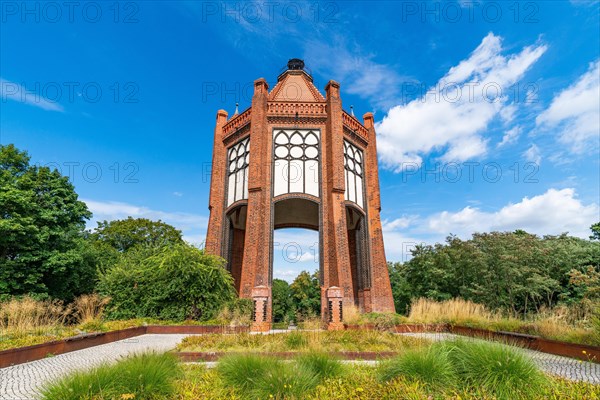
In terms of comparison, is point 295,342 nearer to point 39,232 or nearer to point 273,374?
point 273,374

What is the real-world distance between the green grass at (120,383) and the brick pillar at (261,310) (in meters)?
8.92

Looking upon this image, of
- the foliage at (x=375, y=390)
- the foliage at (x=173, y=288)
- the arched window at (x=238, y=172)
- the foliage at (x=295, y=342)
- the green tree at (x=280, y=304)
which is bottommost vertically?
the green tree at (x=280, y=304)

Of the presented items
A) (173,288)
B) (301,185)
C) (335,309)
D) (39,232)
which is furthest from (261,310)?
(39,232)

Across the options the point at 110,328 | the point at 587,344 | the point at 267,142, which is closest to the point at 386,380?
the point at 587,344

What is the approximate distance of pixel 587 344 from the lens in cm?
678

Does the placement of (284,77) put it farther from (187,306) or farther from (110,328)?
(110,328)

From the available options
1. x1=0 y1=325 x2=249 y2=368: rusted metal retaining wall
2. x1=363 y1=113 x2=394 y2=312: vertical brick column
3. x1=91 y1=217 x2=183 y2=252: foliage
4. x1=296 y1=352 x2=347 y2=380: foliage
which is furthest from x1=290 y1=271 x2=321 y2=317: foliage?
x1=296 y1=352 x2=347 y2=380: foliage

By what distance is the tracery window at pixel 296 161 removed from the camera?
17.0 m

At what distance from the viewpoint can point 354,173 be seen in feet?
60.8

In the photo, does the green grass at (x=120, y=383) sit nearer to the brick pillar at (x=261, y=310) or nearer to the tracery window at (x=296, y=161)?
the brick pillar at (x=261, y=310)

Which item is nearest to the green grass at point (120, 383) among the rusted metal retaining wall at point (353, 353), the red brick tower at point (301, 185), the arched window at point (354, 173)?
the rusted metal retaining wall at point (353, 353)

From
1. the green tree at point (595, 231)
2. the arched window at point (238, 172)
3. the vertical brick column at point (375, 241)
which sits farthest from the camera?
the green tree at point (595, 231)

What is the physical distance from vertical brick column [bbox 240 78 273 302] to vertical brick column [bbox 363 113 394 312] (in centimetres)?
567

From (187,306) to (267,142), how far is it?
915 cm
